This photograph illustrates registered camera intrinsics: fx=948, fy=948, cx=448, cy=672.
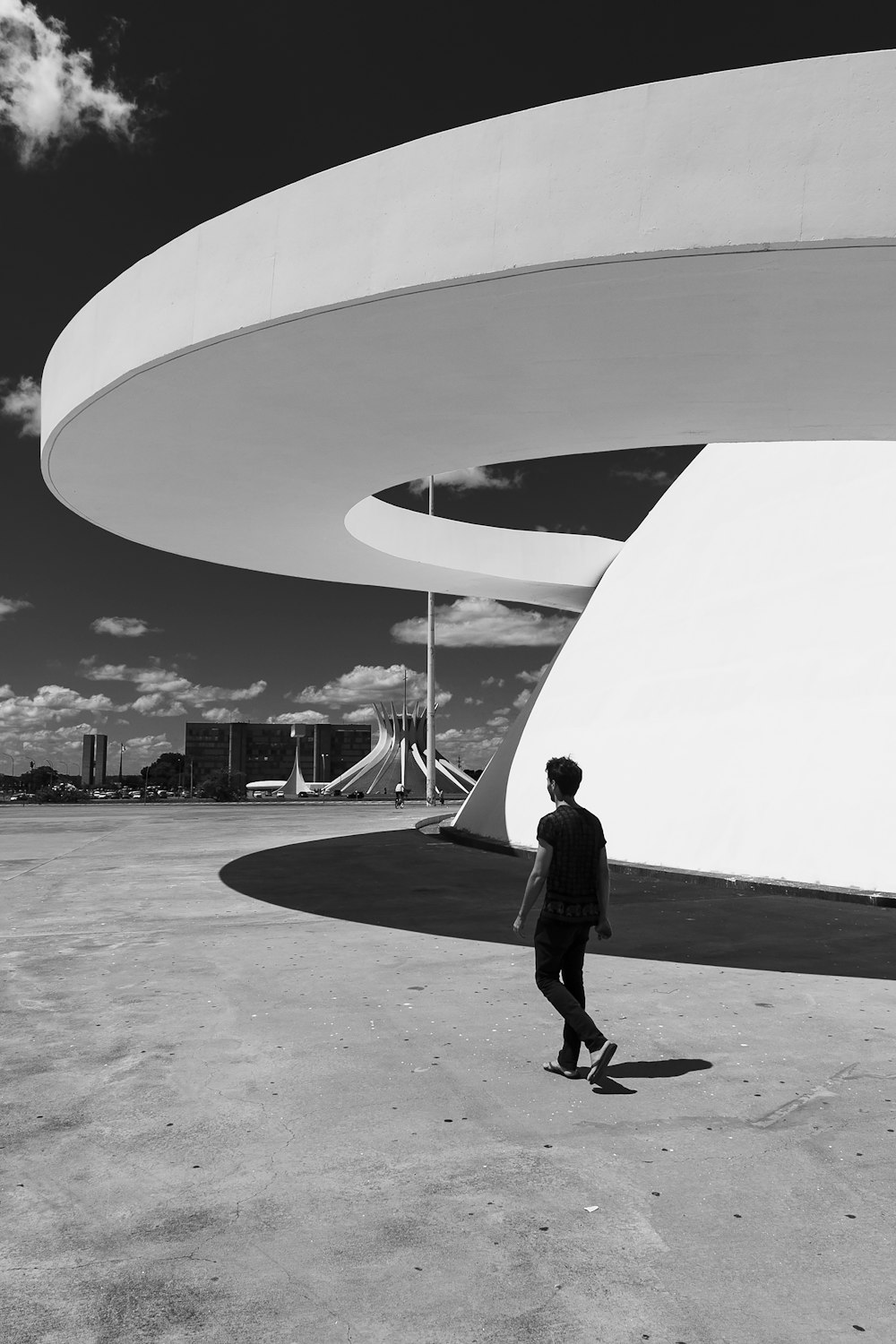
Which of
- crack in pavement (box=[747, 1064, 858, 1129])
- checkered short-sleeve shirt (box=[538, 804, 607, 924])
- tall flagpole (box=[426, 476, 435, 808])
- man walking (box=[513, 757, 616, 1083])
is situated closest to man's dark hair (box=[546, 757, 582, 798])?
man walking (box=[513, 757, 616, 1083])

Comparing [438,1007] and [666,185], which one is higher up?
[666,185]

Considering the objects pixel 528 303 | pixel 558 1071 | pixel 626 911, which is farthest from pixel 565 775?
pixel 626 911

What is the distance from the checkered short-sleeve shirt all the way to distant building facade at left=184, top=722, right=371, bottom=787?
159776 mm

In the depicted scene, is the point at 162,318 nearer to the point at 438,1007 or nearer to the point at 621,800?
the point at 438,1007

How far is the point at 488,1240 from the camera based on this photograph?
3.19 meters

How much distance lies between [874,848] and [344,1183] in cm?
906

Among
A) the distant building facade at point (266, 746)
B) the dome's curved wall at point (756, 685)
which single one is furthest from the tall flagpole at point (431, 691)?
the distant building facade at point (266, 746)

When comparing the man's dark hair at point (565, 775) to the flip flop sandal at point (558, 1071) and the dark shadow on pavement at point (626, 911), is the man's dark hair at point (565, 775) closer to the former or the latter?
the flip flop sandal at point (558, 1071)

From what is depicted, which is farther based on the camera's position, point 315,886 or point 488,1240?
point 315,886

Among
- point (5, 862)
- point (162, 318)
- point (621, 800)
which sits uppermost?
point (162, 318)

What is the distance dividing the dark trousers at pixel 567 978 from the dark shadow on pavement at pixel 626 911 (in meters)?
3.15

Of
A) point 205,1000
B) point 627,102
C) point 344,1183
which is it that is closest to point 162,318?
point 627,102

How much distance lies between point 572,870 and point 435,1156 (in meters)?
1.57

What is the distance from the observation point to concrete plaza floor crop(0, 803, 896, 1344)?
2818mm
